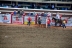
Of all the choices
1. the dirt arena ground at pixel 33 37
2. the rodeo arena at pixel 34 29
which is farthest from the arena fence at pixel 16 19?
the dirt arena ground at pixel 33 37

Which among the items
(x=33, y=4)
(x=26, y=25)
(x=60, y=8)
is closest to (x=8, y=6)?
(x=33, y=4)

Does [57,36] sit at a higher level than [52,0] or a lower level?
lower

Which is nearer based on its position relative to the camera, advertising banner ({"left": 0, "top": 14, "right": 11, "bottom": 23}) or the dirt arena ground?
the dirt arena ground

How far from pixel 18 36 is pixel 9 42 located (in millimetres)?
577

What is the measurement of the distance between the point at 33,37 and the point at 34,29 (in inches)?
17.5

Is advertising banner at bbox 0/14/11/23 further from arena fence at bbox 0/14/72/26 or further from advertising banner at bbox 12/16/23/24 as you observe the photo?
advertising banner at bbox 12/16/23/24

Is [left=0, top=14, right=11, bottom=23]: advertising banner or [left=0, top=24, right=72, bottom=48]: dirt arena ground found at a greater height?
[left=0, top=14, right=11, bottom=23]: advertising banner

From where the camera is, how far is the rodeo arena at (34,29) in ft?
32.7

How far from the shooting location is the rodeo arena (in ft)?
32.7

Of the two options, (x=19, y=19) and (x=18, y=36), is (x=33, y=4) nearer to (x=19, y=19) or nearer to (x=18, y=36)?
(x=19, y=19)

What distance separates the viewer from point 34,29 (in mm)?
10164

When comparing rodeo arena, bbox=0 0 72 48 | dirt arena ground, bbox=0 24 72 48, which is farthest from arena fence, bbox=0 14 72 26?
dirt arena ground, bbox=0 24 72 48

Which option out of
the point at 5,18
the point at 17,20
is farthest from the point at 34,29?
the point at 5,18

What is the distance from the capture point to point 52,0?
12539 mm
